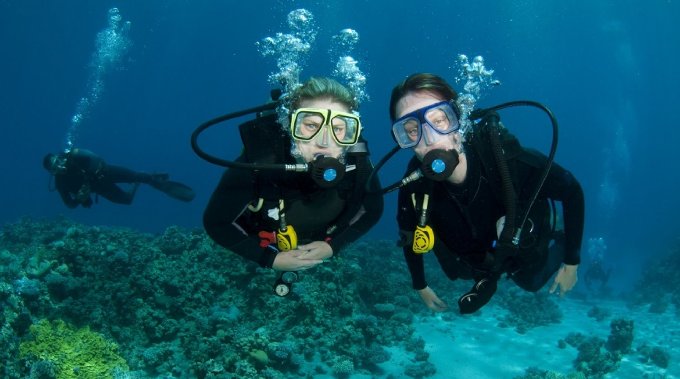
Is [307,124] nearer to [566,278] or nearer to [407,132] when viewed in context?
[407,132]

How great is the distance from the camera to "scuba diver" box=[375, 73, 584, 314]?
362 cm

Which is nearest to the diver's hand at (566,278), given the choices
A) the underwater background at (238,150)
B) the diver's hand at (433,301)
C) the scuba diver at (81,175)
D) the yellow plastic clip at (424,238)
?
the diver's hand at (433,301)

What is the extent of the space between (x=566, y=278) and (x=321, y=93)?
10.9ft

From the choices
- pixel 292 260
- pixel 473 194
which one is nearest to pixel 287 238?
pixel 292 260

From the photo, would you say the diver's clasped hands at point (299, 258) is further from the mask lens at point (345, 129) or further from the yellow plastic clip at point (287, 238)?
the mask lens at point (345, 129)

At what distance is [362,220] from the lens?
4.44 meters

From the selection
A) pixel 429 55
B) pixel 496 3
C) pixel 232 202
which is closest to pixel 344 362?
pixel 232 202

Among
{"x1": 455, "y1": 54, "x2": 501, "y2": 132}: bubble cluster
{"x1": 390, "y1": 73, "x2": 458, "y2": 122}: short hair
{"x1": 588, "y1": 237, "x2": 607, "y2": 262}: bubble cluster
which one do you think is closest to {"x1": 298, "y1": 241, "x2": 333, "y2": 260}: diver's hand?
{"x1": 390, "y1": 73, "x2": 458, "y2": 122}: short hair

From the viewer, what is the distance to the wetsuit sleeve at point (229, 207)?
12.0ft

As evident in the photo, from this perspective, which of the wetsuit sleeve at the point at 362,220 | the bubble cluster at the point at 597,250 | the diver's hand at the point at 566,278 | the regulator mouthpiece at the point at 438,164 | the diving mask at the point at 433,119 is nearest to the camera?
the regulator mouthpiece at the point at 438,164

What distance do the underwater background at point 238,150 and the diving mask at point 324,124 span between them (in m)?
4.31

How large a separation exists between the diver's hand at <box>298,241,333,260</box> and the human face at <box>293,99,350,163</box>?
92 centimetres

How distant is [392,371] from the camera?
26.3 feet

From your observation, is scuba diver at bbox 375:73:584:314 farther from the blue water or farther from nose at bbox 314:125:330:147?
the blue water
